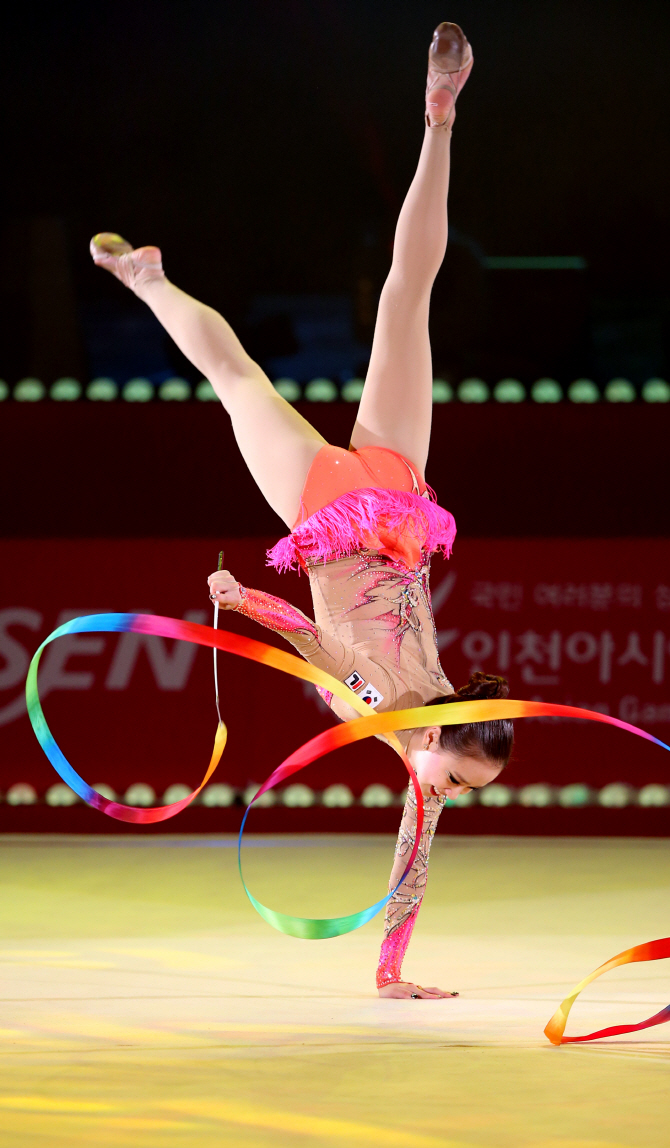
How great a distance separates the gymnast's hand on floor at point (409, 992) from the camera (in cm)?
272

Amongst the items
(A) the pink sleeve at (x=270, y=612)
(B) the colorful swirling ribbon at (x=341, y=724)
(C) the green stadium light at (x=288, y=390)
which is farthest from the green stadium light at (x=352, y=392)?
(B) the colorful swirling ribbon at (x=341, y=724)

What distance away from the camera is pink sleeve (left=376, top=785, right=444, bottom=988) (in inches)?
110

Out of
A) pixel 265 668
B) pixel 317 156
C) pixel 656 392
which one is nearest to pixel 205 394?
pixel 265 668

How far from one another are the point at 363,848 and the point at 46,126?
136 inches

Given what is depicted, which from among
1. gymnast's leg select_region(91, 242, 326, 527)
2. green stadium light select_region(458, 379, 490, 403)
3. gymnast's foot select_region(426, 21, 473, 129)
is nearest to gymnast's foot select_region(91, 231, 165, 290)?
gymnast's leg select_region(91, 242, 326, 527)

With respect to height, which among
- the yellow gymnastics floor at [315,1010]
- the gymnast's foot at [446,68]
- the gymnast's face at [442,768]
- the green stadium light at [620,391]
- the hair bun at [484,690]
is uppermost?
the gymnast's foot at [446,68]

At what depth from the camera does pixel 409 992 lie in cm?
272

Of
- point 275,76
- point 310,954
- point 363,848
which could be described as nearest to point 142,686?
point 363,848

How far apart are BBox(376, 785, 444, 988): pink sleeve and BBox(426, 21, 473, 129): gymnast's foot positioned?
58.0 inches

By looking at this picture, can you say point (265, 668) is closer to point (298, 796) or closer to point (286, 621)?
point (298, 796)

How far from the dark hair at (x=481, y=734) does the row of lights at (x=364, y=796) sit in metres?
2.30

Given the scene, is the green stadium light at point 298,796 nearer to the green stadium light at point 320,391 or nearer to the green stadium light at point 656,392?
the green stadium light at point 320,391

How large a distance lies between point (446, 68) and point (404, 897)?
5.84 ft

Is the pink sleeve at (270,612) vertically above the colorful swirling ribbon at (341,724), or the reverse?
the pink sleeve at (270,612)
